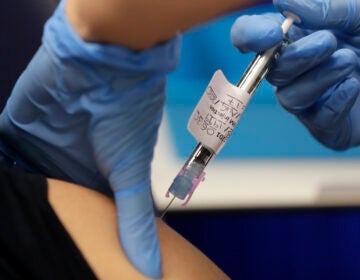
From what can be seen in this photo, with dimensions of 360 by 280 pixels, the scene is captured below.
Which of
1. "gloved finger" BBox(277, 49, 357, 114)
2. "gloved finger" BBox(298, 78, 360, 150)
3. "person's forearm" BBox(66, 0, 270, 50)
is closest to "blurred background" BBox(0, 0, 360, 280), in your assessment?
"gloved finger" BBox(298, 78, 360, 150)

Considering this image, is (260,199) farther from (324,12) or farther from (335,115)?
(324,12)

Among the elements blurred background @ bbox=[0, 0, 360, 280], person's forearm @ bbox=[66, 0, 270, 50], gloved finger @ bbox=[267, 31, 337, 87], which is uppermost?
person's forearm @ bbox=[66, 0, 270, 50]

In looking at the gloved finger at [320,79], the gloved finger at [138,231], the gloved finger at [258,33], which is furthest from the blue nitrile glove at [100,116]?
the gloved finger at [320,79]

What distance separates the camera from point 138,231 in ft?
1.96

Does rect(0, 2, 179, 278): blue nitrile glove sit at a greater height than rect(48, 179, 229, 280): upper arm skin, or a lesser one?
greater

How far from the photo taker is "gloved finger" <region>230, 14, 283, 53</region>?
622 mm

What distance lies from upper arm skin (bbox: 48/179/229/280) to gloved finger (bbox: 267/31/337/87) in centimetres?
26

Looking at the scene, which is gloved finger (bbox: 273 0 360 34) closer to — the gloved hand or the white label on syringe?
the gloved hand

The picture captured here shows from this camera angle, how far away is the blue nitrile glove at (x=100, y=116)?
543 mm

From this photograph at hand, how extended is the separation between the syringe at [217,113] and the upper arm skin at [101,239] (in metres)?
0.08

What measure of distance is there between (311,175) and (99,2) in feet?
2.27

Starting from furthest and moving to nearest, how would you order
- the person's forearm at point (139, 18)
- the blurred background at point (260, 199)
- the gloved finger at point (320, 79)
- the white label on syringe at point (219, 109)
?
1. the blurred background at point (260, 199)
2. the gloved finger at point (320, 79)
3. the white label on syringe at point (219, 109)
4. the person's forearm at point (139, 18)

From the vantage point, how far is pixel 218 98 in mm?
615

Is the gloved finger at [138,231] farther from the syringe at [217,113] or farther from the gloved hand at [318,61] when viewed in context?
the gloved hand at [318,61]
